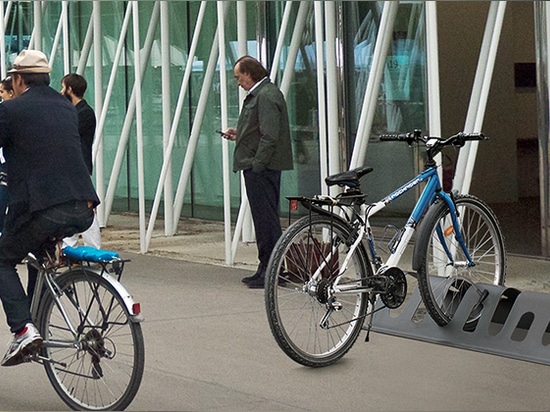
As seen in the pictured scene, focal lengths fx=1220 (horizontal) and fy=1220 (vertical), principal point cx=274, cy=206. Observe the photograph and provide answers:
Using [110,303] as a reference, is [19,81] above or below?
above

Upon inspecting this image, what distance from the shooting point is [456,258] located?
317 inches

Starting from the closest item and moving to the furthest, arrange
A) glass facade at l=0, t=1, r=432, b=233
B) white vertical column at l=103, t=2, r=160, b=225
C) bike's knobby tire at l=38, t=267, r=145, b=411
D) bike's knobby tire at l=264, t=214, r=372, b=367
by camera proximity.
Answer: bike's knobby tire at l=38, t=267, r=145, b=411 → bike's knobby tire at l=264, t=214, r=372, b=367 → glass facade at l=0, t=1, r=432, b=233 → white vertical column at l=103, t=2, r=160, b=225

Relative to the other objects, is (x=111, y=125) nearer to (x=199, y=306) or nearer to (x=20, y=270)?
(x=20, y=270)

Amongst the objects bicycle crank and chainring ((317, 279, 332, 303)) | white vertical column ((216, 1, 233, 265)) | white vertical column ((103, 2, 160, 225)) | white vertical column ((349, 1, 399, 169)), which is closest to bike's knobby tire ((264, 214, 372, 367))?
bicycle crank and chainring ((317, 279, 332, 303))

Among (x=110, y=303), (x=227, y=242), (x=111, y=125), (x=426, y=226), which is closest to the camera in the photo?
(x=110, y=303)

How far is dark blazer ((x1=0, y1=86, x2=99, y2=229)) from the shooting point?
6.22m

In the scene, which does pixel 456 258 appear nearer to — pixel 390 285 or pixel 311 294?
pixel 390 285

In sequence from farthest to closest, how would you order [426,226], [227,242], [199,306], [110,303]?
1. [227,242]
2. [199,306]
3. [426,226]
4. [110,303]

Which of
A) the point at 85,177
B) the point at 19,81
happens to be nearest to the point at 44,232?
the point at 85,177

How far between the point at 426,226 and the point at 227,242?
14.2 ft

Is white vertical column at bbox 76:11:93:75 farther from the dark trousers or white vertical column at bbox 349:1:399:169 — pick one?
the dark trousers

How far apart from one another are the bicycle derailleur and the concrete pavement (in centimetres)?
35

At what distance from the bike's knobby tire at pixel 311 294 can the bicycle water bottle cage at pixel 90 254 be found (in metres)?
1.19

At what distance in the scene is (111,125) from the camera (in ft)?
61.1
